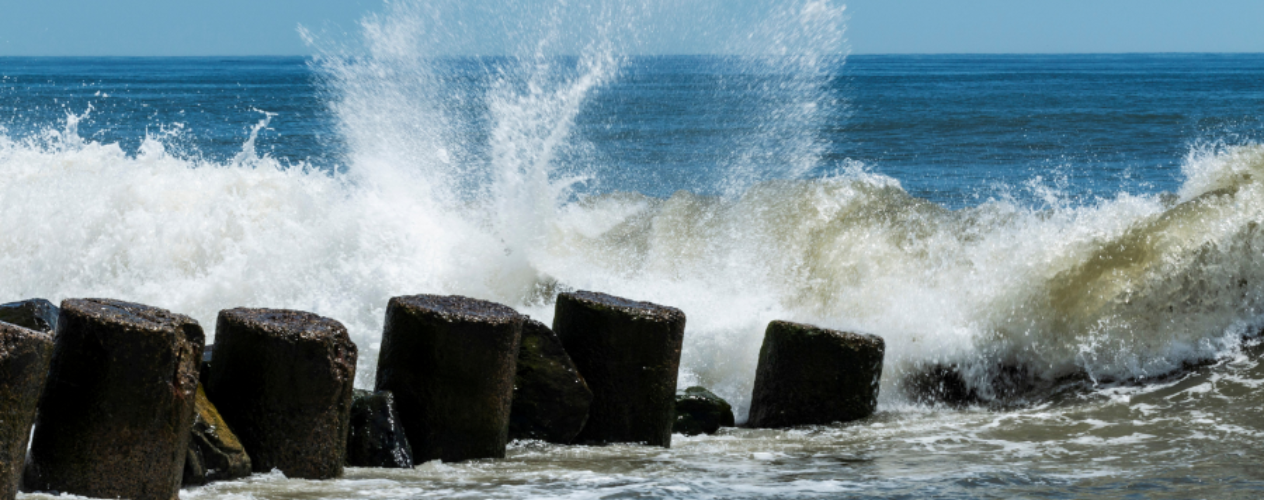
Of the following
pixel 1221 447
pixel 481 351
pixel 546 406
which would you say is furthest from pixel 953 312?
pixel 481 351

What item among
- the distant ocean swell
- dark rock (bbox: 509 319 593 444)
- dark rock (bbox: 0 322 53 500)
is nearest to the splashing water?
the distant ocean swell

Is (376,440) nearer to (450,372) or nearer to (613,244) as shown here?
(450,372)

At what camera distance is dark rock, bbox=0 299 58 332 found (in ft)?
14.1

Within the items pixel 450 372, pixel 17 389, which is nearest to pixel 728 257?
pixel 450 372

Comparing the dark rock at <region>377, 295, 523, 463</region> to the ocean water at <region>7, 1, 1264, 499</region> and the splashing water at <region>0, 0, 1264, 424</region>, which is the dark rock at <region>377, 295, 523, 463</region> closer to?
the ocean water at <region>7, 1, 1264, 499</region>

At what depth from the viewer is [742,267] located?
307 inches

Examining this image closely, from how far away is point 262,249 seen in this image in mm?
7906

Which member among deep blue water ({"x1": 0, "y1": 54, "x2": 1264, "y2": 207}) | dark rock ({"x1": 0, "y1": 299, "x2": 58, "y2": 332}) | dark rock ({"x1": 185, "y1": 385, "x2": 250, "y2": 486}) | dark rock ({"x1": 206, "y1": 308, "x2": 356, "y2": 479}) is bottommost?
dark rock ({"x1": 185, "y1": 385, "x2": 250, "y2": 486})

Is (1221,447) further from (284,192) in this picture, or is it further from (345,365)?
(284,192)

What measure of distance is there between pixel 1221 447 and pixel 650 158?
34.6 feet

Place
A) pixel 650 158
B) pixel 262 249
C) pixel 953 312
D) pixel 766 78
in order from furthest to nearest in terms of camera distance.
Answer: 1. pixel 650 158
2. pixel 766 78
3. pixel 262 249
4. pixel 953 312

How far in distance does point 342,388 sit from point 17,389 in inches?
44.5

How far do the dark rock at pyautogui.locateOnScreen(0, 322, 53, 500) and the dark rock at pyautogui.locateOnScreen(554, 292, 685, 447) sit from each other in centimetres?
232

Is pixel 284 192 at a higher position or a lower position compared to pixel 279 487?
higher
